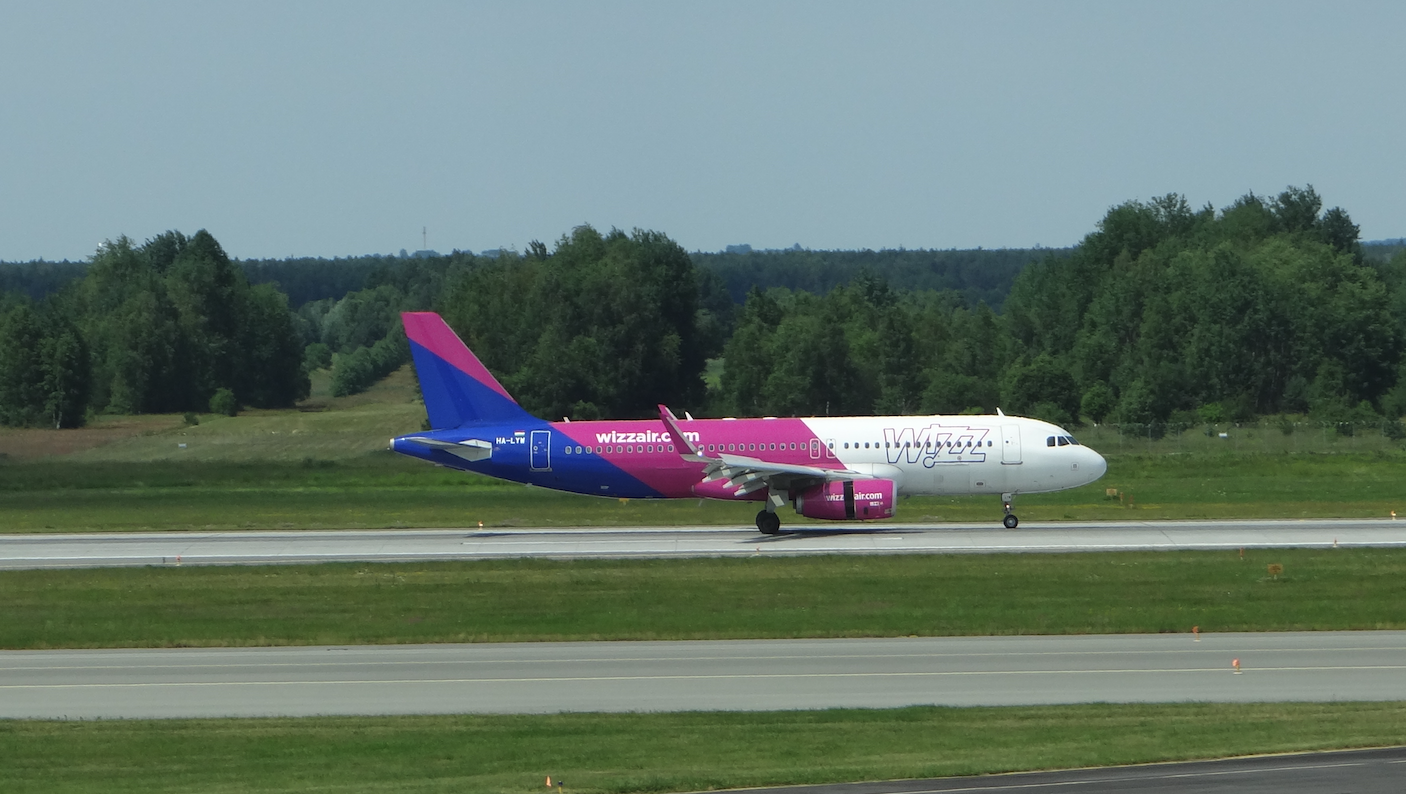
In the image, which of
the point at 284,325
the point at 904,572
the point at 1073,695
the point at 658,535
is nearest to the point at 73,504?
the point at 658,535

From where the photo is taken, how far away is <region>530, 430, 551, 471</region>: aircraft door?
4516 cm

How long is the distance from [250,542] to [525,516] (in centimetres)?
1008

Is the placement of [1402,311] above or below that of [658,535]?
above

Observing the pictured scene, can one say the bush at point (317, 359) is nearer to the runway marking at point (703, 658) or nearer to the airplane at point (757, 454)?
the airplane at point (757, 454)

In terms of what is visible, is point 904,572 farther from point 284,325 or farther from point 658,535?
point 284,325

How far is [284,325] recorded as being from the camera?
142250 millimetres

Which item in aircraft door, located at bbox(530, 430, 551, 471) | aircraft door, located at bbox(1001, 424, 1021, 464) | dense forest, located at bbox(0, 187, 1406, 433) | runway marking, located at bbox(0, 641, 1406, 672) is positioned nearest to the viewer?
runway marking, located at bbox(0, 641, 1406, 672)

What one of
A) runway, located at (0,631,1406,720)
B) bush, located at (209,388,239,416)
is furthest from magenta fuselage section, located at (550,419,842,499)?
bush, located at (209,388,239,416)

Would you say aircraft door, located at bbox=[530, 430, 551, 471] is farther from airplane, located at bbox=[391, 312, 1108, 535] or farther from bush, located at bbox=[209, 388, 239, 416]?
bush, located at bbox=[209, 388, 239, 416]

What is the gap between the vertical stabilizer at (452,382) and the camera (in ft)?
151

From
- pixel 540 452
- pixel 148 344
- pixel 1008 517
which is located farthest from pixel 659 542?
pixel 148 344

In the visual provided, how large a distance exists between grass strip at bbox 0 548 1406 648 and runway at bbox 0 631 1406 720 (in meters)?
1.14

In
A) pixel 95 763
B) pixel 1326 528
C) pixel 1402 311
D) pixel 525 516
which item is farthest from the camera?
pixel 1402 311

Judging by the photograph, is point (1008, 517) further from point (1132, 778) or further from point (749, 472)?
point (1132, 778)
